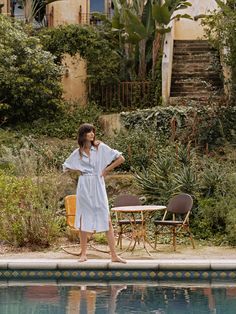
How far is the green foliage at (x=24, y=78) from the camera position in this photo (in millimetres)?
23359

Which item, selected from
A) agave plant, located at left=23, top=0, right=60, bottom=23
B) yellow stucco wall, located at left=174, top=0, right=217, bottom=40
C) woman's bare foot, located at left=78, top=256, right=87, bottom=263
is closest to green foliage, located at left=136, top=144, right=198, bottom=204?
woman's bare foot, located at left=78, top=256, right=87, bottom=263

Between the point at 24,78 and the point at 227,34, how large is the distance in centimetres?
608

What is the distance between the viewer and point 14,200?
44.9ft

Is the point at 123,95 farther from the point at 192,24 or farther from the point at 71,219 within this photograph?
the point at 71,219

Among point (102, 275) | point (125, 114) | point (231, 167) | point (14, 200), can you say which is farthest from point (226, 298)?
point (125, 114)

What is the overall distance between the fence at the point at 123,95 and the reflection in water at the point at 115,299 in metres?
14.3

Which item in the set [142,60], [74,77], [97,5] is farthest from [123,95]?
[97,5]

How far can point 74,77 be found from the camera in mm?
26375

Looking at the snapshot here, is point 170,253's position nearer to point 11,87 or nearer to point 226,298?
point 226,298

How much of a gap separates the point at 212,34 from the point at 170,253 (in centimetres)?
1099

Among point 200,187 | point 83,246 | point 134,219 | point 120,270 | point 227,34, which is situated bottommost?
point 120,270

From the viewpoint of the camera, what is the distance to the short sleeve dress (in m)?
12.0

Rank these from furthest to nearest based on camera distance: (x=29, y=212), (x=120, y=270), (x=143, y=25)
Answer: (x=143, y=25)
(x=29, y=212)
(x=120, y=270)

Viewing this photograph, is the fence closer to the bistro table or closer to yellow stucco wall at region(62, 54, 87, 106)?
yellow stucco wall at region(62, 54, 87, 106)
